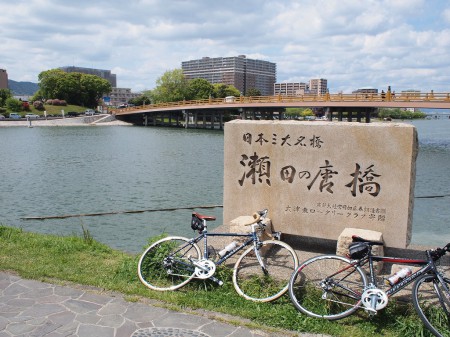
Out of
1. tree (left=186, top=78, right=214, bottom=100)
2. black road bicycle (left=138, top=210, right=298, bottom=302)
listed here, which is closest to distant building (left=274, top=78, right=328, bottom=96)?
tree (left=186, top=78, right=214, bottom=100)

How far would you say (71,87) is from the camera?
7956cm

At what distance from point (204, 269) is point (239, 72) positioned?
497 ft

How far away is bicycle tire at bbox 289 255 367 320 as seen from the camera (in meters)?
3.83

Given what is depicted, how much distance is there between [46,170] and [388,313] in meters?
19.2

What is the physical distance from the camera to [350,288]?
3918 millimetres

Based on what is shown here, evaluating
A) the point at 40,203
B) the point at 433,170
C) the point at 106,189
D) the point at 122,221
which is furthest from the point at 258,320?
the point at 433,170

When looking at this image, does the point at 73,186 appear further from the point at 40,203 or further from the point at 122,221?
the point at 122,221

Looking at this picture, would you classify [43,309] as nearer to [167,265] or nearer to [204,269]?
[167,265]

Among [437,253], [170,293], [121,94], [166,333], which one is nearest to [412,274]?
[437,253]

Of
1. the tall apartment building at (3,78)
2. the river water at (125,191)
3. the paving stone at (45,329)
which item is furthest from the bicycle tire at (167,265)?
the tall apartment building at (3,78)

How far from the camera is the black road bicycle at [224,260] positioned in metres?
4.42

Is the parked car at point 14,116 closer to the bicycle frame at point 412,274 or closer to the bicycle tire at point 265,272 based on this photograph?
the bicycle tire at point 265,272

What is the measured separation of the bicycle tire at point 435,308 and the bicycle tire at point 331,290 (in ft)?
1.47

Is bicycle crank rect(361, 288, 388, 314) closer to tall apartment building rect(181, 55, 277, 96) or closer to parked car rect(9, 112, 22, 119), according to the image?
parked car rect(9, 112, 22, 119)
